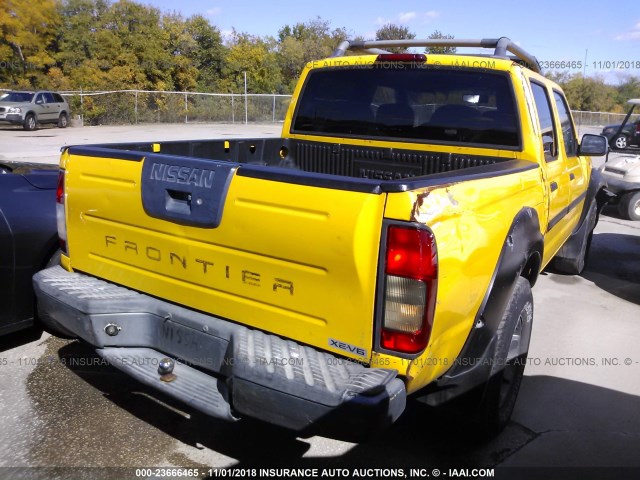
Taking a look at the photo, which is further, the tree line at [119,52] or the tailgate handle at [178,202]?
the tree line at [119,52]

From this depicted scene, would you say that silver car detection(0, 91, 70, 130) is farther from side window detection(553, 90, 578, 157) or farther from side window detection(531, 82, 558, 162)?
side window detection(531, 82, 558, 162)

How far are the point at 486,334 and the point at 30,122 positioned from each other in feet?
79.3

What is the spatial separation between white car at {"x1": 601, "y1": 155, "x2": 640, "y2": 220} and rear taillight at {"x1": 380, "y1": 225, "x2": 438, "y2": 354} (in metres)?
8.96

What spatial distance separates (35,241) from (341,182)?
262 cm

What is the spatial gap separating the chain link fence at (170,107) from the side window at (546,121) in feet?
92.8

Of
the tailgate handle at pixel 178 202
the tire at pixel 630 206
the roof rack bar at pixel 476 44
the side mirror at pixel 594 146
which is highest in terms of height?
the roof rack bar at pixel 476 44

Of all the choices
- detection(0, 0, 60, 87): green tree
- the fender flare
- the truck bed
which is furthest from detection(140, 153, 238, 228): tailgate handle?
detection(0, 0, 60, 87): green tree

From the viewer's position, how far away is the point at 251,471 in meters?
2.74

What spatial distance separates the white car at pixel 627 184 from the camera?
943 cm

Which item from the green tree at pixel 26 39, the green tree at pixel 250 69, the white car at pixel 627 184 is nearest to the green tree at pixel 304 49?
the green tree at pixel 250 69

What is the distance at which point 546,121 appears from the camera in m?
3.92

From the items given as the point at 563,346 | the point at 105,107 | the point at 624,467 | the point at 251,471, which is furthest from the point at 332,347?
the point at 105,107

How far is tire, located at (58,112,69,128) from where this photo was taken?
24706mm

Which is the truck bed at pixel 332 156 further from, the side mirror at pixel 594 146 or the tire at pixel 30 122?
the tire at pixel 30 122
